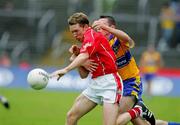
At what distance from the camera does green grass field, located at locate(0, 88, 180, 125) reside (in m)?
15.8

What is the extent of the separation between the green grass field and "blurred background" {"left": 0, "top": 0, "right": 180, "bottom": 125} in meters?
3.04

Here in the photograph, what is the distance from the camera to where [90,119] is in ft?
54.5

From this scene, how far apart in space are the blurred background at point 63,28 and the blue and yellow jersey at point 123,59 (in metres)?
15.4

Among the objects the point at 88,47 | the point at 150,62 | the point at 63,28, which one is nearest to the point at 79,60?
the point at 88,47

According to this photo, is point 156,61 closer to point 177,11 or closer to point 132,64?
point 177,11

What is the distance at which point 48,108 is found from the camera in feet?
63.3

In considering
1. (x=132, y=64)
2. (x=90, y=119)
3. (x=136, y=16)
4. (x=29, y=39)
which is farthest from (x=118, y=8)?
(x=132, y=64)

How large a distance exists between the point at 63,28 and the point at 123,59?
18188 millimetres

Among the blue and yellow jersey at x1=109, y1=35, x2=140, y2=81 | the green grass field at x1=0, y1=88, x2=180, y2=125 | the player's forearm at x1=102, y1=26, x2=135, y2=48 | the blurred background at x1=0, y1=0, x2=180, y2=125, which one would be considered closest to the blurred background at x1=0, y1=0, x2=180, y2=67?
the blurred background at x1=0, y1=0, x2=180, y2=125

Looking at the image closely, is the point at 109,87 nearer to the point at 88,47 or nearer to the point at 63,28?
the point at 88,47

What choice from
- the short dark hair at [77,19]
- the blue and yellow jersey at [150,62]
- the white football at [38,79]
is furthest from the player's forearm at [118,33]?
the blue and yellow jersey at [150,62]

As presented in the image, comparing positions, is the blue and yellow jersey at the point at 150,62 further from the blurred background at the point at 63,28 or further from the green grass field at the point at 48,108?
the blurred background at the point at 63,28

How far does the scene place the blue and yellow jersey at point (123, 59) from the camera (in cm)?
1123

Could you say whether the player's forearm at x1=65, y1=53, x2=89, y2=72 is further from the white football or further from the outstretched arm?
the outstretched arm
